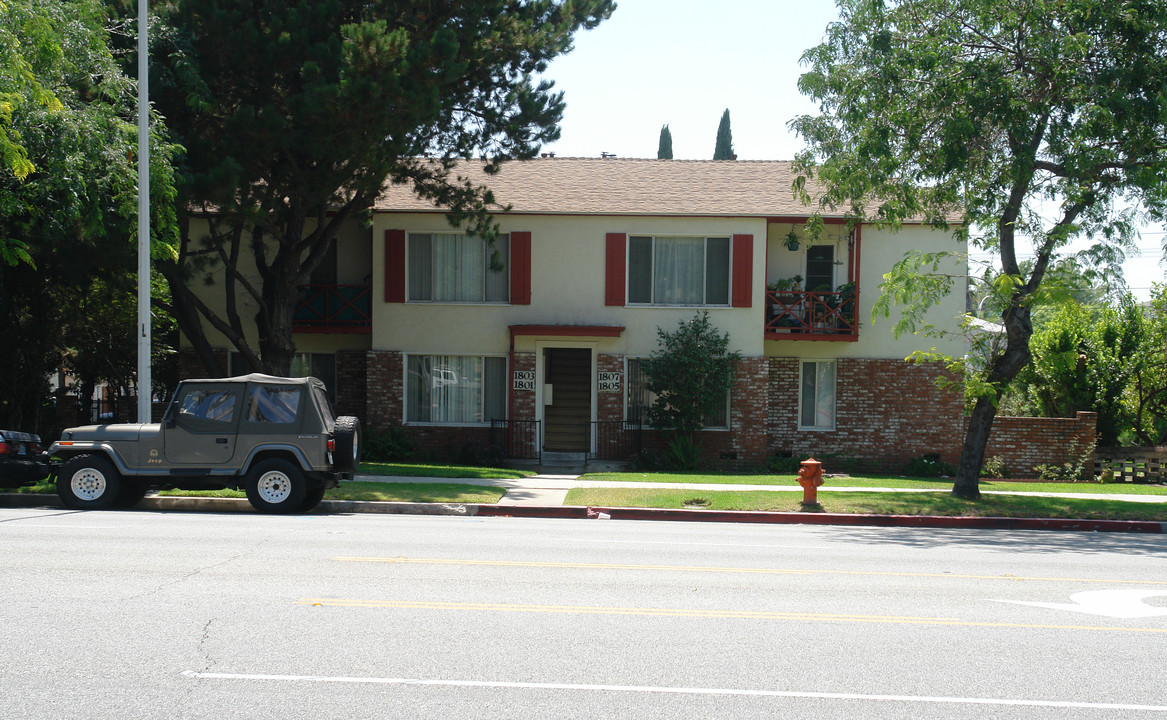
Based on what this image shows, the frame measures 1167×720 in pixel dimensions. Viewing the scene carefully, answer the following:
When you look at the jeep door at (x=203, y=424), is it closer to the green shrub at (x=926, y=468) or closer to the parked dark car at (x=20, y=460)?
the parked dark car at (x=20, y=460)

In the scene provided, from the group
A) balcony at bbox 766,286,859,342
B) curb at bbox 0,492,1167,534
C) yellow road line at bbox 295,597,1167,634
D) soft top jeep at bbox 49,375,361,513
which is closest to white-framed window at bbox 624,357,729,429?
balcony at bbox 766,286,859,342

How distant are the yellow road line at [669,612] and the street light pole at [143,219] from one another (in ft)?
28.4

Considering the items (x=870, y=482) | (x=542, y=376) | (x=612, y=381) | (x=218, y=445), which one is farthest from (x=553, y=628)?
(x=542, y=376)

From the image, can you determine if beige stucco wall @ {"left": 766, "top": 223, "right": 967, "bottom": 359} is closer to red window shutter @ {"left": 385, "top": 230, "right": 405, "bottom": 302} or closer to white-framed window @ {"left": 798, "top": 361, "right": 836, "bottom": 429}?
white-framed window @ {"left": 798, "top": 361, "right": 836, "bottom": 429}

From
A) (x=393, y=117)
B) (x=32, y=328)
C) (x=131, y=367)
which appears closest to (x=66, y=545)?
(x=393, y=117)

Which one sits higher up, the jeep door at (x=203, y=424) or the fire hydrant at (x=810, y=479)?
the jeep door at (x=203, y=424)

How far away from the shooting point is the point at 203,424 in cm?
1306

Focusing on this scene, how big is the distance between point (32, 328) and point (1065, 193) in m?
19.5

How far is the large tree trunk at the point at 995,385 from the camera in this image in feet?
53.5

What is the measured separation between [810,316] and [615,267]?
462cm

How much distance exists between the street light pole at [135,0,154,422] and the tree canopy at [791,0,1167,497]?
10618 millimetres

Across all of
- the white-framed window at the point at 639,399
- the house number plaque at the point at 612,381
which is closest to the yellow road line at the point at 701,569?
the house number plaque at the point at 612,381

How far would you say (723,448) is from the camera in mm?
22188

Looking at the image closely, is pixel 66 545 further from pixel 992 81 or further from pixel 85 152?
pixel 992 81
